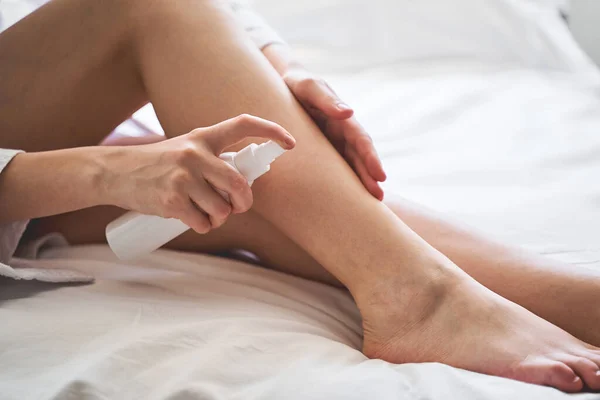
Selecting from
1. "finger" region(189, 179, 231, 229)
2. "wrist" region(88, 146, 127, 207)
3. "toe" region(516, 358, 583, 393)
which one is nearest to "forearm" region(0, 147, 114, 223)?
"wrist" region(88, 146, 127, 207)

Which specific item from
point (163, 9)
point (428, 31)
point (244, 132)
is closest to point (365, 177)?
point (244, 132)

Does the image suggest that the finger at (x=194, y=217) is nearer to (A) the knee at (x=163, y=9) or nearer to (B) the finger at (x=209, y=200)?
(B) the finger at (x=209, y=200)

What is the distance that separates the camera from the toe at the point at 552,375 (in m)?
0.52

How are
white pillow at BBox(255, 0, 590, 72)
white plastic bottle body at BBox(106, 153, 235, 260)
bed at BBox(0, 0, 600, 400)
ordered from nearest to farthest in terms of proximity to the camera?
bed at BBox(0, 0, 600, 400), white plastic bottle body at BBox(106, 153, 235, 260), white pillow at BBox(255, 0, 590, 72)

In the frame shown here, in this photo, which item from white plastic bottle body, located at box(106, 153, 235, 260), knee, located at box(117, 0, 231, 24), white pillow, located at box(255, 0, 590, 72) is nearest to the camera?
white plastic bottle body, located at box(106, 153, 235, 260)

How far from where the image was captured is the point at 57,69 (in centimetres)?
74

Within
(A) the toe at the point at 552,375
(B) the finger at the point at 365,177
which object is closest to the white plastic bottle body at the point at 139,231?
(B) the finger at the point at 365,177

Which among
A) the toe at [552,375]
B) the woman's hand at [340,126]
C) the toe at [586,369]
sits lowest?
the toe at [586,369]

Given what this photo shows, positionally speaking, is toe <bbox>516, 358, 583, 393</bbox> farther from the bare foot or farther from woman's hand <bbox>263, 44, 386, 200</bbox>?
woman's hand <bbox>263, 44, 386, 200</bbox>

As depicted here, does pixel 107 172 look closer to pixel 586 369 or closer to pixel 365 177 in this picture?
pixel 365 177

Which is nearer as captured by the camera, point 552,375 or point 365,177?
point 552,375

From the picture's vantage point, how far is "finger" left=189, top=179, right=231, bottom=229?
0.54 metres

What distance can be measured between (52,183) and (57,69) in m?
0.17

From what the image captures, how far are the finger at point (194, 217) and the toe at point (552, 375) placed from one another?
272 mm
